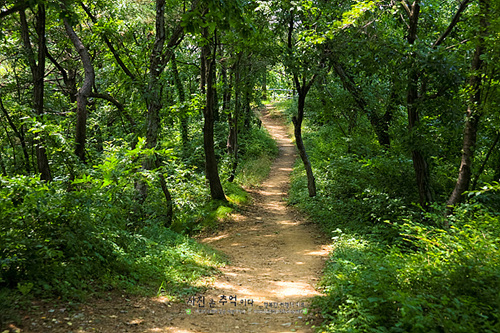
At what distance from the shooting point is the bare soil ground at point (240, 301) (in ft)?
12.7

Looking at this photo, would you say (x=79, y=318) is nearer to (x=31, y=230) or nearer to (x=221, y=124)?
(x=31, y=230)

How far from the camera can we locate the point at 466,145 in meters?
6.40

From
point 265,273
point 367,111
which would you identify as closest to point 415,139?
point 367,111

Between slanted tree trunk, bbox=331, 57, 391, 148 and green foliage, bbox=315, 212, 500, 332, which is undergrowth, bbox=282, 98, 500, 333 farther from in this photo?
slanted tree trunk, bbox=331, 57, 391, 148

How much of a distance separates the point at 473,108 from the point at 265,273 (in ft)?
16.6

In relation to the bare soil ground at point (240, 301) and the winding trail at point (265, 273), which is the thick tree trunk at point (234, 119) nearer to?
the winding trail at point (265, 273)

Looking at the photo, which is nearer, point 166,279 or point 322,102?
point 166,279

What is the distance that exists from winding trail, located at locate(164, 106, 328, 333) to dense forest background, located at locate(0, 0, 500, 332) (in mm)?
488

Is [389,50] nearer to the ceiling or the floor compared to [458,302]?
nearer to the ceiling

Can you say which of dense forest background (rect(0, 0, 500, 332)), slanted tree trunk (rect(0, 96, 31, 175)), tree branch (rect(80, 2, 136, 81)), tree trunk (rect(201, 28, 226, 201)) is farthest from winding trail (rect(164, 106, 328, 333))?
slanted tree trunk (rect(0, 96, 31, 175))

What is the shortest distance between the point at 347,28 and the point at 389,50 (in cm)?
153

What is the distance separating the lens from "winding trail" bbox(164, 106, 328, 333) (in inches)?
178

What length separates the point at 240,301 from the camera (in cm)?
530

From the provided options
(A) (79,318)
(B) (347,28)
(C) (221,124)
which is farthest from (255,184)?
(A) (79,318)
